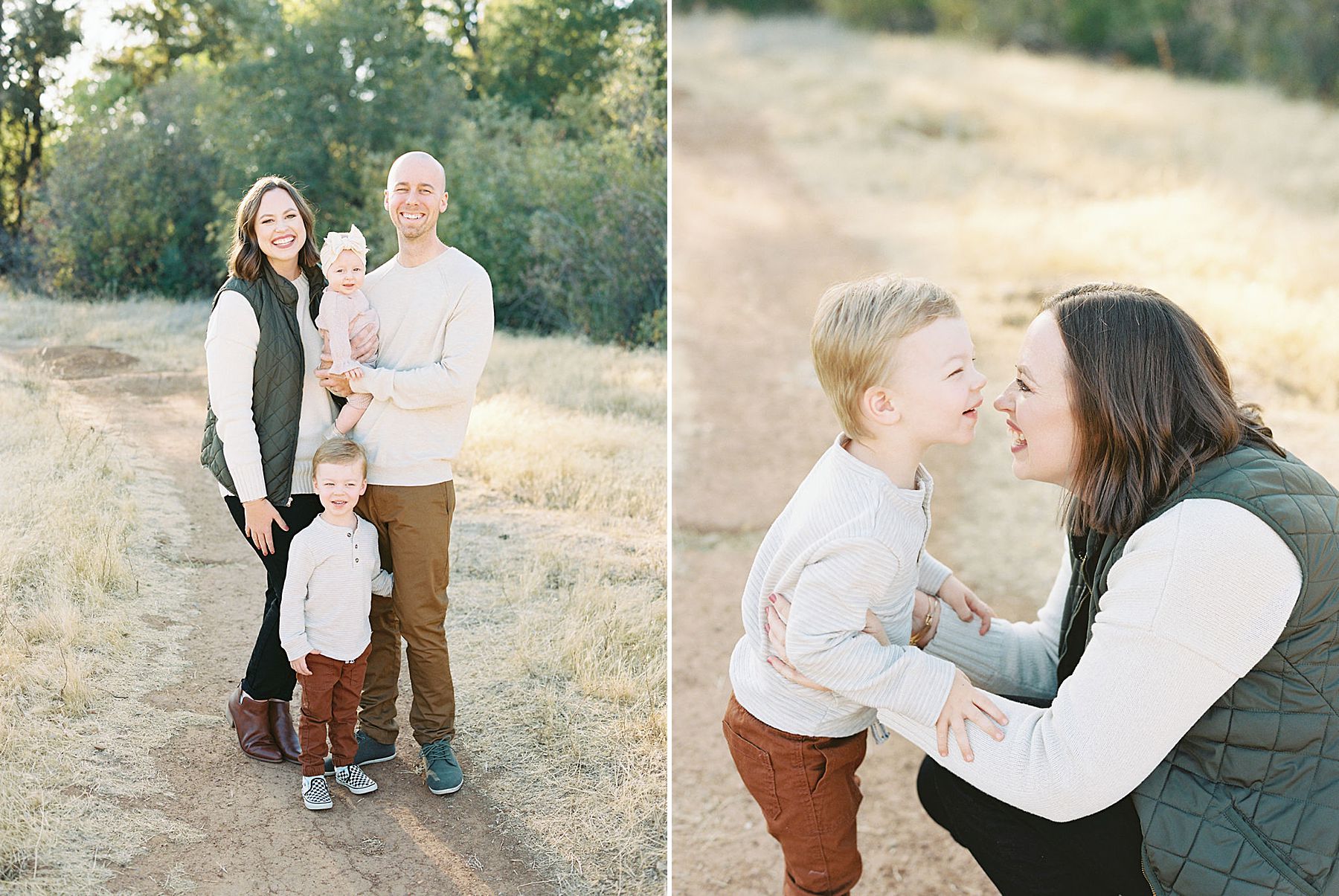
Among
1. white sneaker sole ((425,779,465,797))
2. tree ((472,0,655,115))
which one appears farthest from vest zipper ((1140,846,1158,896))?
tree ((472,0,655,115))

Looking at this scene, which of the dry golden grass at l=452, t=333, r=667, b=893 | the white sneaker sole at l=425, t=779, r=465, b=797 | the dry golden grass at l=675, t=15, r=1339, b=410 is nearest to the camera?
the white sneaker sole at l=425, t=779, r=465, b=797

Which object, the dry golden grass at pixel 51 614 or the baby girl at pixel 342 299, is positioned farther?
the baby girl at pixel 342 299

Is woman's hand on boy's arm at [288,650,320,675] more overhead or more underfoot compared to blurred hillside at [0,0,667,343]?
more underfoot

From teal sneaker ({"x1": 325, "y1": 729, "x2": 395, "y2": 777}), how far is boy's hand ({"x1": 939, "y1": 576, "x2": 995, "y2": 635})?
1616mm

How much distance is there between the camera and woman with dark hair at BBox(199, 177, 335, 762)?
287 cm

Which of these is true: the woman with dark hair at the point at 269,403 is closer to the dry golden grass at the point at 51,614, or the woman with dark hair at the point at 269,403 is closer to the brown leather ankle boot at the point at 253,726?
the brown leather ankle boot at the point at 253,726

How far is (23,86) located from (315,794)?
2.33m

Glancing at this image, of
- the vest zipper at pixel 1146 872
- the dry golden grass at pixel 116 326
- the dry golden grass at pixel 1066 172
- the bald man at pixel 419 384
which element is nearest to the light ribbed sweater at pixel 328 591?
the bald man at pixel 419 384

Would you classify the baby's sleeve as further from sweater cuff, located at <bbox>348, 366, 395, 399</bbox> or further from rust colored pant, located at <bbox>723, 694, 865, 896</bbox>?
rust colored pant, located at <bbox>723, 694, 865, 896</bbox>

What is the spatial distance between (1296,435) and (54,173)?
5713 mm

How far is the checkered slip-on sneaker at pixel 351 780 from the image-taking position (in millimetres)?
2998

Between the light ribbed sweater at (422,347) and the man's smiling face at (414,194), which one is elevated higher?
the man's smiling face at (414,194)

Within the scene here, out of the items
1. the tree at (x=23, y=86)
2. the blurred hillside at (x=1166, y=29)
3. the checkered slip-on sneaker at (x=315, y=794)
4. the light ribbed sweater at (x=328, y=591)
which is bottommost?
the checkered slip-on sneaker at (x=315, y=794)

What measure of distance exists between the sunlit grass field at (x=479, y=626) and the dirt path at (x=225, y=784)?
2.7 inches
